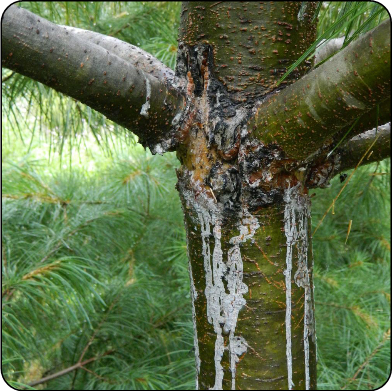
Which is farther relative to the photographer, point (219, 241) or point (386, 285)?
point (386, 285)

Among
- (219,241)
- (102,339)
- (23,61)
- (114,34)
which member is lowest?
(102,339)

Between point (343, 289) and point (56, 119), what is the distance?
24.0 inches

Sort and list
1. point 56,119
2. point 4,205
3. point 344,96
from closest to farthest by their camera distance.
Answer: point 344,96
point 4,205
point 56,119

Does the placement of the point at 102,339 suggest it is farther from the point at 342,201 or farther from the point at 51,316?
the point at 342,201

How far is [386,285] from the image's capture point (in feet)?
2.66

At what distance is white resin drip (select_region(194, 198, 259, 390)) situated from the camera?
362 mm

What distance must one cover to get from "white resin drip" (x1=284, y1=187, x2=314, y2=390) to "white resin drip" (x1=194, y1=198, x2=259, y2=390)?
0.11 ft

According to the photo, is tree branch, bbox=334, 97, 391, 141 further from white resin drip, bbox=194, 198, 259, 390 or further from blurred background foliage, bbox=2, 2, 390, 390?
blurred background foliage, bbox=2, 2, 390, 390

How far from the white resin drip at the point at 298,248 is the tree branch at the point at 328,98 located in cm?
5

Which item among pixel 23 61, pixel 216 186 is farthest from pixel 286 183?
pixel 23 61

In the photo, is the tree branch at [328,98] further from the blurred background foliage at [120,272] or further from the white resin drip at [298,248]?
the blurred background foliage at [120,272]

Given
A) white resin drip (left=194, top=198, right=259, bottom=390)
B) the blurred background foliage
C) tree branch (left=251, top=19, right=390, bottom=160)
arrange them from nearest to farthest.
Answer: tree branch (left=251, top=19, right=390, bottom=160) → white resin drip (left=194, top=198, right=259, bottom=390) → the blurred background foliage

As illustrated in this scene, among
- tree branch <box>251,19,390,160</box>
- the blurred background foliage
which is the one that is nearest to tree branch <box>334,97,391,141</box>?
tree branch <box>251,19,390,160</box>

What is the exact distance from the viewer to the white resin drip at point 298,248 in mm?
368
